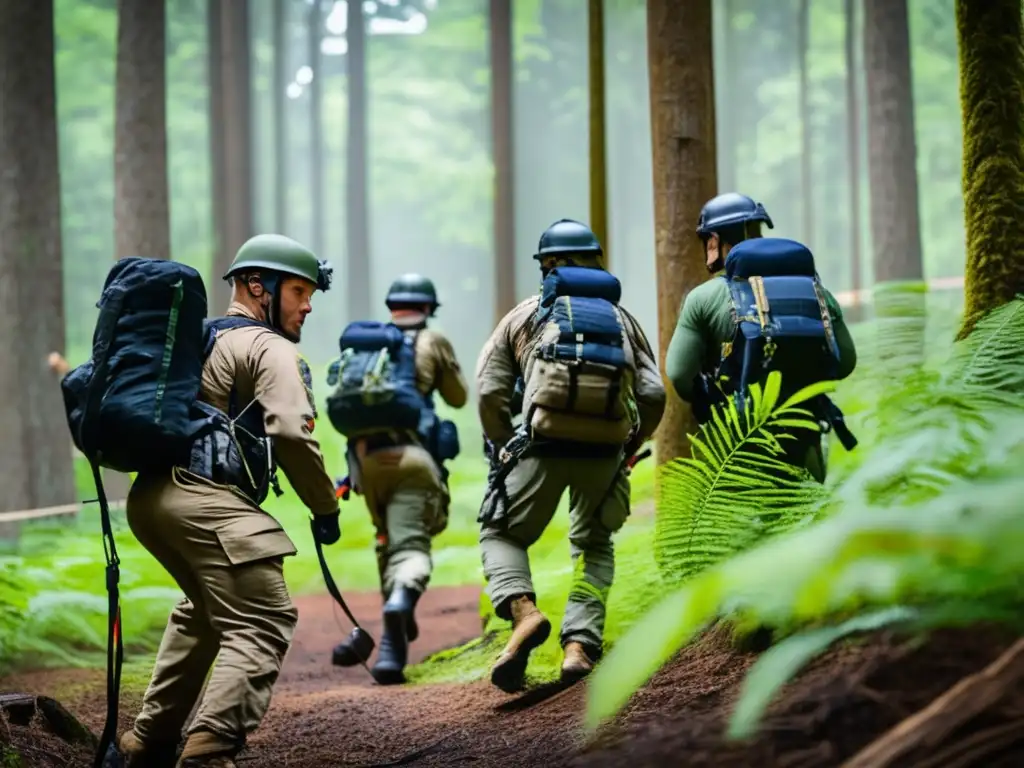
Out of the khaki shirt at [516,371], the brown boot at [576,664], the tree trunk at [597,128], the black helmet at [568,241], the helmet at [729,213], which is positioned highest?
the tree trunk at [597,128]

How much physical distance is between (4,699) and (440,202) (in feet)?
128

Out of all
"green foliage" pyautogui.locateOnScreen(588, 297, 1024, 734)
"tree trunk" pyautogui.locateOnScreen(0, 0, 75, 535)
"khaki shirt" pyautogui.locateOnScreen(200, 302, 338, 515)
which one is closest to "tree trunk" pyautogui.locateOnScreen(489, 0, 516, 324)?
"tree trunk" pyautogui.locateOnScreen(0, 0, 75, 535)

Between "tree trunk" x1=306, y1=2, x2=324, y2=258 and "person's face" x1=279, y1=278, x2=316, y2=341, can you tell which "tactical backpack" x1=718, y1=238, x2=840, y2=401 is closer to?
"person's face" x1=279, y1=278, x2=316, y2=341

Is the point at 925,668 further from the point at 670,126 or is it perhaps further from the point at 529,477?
the point at 670,126

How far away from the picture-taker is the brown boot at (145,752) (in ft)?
15.4

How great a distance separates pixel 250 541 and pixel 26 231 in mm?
8323

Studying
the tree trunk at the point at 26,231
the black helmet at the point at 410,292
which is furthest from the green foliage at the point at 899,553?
the tree trunk at the point at 26,231

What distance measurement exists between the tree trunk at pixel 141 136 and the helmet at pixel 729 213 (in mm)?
7535

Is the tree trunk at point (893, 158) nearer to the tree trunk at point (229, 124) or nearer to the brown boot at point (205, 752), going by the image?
the tree trunk at point (229, 124)

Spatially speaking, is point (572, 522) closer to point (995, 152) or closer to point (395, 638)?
point (395, 638)

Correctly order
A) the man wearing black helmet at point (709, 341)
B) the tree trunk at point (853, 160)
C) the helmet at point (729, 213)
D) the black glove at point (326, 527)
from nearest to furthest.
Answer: the black glove at point (326, 527)
the man wearing black helmet at point (709, 341)
the helmet at point (729, 213)
the tree trunk at point (853, 160)

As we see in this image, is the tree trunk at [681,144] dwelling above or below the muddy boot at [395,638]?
above

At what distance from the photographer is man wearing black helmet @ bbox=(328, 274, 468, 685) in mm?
7816

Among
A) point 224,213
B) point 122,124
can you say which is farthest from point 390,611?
point 224,213
